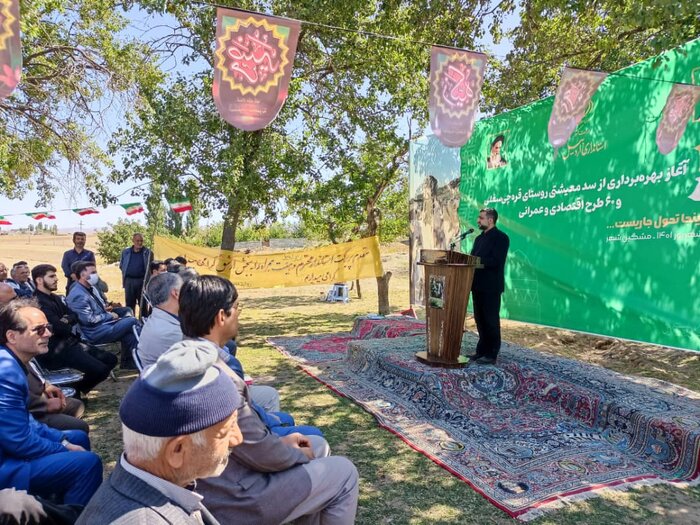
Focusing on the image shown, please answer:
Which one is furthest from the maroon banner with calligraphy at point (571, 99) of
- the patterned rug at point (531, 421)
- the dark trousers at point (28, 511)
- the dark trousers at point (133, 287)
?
the dark trousers at point (133, 287)

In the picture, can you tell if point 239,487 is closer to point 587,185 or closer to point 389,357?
point 389,357

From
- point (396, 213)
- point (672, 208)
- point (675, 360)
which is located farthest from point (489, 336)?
point (396, 213)

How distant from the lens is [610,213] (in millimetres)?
6121

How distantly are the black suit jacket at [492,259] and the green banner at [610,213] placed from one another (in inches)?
74.3

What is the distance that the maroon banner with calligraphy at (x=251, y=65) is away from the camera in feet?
14.4

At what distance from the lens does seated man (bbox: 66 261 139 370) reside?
208 inches

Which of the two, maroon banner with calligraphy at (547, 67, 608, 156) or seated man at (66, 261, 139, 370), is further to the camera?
seated man at (66, 261, 139, 370)

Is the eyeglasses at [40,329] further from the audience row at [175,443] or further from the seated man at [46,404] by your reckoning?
the seated man at [46,404]

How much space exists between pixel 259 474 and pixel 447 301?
3.22 m

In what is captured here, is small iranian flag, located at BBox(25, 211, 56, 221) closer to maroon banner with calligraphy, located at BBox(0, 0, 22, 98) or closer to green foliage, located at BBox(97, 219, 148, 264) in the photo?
maroon banner with calligraphy, located at BBox(0, 0, 22, 98)

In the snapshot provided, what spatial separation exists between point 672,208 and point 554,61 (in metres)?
4.11

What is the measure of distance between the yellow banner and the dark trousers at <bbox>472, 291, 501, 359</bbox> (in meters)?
4.07

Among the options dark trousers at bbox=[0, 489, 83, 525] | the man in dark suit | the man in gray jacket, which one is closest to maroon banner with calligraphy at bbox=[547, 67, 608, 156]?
the man in dark suit

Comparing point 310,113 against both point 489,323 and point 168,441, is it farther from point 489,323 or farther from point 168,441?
point 168,441
